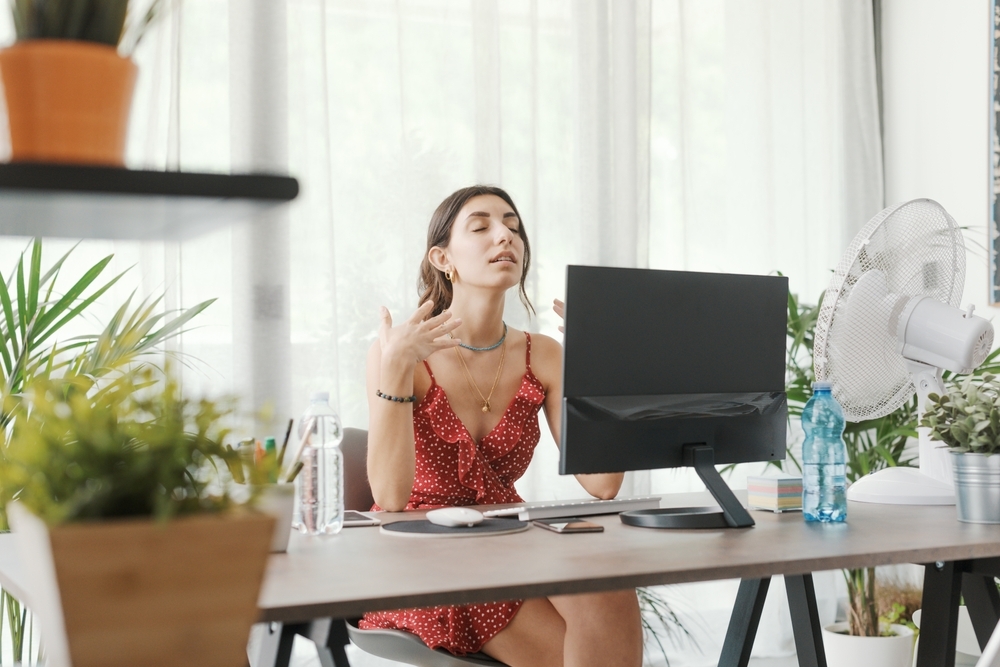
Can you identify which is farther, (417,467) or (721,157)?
(721,157)

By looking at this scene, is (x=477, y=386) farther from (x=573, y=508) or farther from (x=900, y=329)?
(x=900, y=329)

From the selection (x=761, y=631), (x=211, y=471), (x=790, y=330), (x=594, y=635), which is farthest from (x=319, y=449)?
(x=761, y=631)

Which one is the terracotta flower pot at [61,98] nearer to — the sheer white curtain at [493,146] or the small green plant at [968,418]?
the small green plant at [968,418]

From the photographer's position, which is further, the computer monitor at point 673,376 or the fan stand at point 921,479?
the fan stand at point 921,479

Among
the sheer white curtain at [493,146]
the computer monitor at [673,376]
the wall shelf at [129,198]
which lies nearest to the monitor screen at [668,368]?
the computer monitor at [673,376]

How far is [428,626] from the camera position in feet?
5.81

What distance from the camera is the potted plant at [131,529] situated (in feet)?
1.95

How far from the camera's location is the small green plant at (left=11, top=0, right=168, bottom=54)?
567 millimetres

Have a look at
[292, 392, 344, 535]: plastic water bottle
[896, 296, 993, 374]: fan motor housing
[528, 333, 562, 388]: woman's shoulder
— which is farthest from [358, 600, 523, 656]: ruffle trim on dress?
[896, 296, 993, 374]: fan motor housing

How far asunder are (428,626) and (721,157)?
→ 2.51 m

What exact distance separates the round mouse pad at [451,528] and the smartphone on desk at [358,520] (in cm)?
6

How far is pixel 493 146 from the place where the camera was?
10.7 feet

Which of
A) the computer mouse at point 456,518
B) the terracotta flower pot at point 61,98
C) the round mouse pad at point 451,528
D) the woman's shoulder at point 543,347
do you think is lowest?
the round mouse pad at point 451,528

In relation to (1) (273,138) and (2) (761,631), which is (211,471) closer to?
(1) (273,138)
